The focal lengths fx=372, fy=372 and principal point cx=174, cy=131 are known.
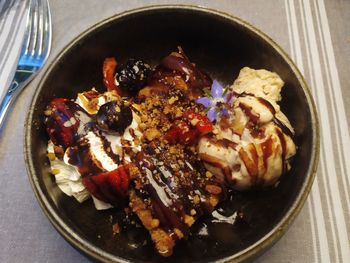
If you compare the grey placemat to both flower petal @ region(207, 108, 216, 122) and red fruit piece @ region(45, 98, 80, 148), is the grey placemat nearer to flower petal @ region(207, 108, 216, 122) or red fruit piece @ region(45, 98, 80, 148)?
red fruit piece @ region(45, 98, 80, 148)

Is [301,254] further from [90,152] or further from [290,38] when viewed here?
[290,38]

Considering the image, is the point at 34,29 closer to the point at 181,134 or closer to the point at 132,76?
the point at 132,76

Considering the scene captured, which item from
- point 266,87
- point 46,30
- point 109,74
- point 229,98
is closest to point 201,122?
point 229,98

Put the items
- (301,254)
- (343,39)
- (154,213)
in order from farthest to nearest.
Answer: (343,39) → (301,254) → (154,213)

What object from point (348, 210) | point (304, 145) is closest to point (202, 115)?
point (304, 145)

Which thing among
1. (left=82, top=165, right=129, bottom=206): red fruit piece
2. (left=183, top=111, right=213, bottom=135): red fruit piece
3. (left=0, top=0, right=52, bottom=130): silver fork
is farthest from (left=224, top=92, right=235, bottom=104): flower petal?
(left=0, top=0, right=52, bottom=130): silver fork

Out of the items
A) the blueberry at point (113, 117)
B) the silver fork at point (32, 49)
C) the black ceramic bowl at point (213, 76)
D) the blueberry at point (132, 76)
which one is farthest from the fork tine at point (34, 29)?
the blueberry at point (113, 117)

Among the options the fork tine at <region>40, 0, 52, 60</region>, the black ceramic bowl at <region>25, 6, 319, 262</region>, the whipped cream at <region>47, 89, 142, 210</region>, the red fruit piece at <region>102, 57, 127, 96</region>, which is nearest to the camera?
the black ceramic bowl at <region>25, 6, 319, 262</region>
